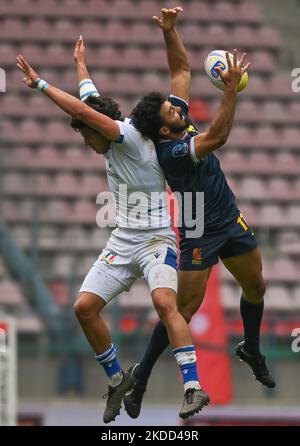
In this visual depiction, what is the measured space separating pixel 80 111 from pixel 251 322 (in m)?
1.82

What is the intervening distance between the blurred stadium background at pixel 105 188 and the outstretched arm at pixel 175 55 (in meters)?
4.14

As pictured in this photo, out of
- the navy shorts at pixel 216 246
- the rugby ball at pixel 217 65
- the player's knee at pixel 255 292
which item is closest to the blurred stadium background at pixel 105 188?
the player's knee at pixel 255 292

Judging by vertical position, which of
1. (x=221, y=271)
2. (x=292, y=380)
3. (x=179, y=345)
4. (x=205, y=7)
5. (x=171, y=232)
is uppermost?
(x=205, y=7)

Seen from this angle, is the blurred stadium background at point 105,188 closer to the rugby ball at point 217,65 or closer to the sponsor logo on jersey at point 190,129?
the sponsor logo on jersey at point 190,129

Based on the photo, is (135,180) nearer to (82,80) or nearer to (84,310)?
(82,80)

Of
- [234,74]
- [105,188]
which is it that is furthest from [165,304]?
[105,188]

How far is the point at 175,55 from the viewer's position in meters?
7.56

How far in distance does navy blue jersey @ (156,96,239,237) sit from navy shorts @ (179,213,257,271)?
0.05 meters

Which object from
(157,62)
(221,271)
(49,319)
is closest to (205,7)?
(157,62)

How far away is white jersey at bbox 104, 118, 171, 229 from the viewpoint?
7047 millimetres

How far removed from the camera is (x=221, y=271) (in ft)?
48.0

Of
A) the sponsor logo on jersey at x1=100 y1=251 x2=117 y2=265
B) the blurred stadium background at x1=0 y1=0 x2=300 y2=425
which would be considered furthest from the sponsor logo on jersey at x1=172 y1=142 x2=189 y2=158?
the blurred stadium background at x1=0 y1=0 x2=300 y2=425
